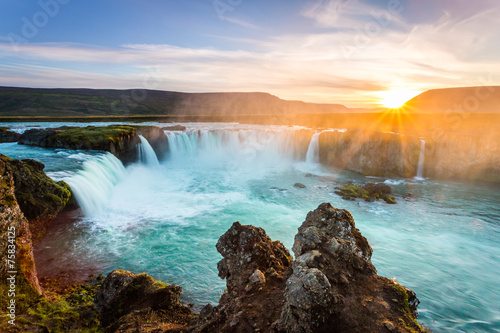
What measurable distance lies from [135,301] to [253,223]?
11737 millimetres

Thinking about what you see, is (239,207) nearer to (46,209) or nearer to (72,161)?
(46,209)

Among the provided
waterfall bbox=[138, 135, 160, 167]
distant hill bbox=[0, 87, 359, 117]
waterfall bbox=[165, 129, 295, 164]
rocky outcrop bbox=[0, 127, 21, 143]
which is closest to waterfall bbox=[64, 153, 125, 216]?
waterfall bbox=[138, 135, 160, 167]

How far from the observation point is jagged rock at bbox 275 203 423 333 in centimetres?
471

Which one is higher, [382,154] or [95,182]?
A: [382,154]

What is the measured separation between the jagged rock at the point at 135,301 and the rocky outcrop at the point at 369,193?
21.0 m

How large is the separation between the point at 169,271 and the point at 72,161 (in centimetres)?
1671

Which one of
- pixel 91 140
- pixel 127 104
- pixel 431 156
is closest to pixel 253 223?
pixel 91 140

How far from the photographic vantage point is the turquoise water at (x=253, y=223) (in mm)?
11969

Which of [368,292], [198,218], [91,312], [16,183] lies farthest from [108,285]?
[198,218]

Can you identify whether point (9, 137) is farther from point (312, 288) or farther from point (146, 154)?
point (312, 288)

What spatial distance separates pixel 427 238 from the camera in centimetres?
1775

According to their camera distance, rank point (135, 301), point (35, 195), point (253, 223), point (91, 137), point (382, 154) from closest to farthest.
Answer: point (135, 301), point (35, 195), point (253, 223), point (91, 137), point (382, 154)

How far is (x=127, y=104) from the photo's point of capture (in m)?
165

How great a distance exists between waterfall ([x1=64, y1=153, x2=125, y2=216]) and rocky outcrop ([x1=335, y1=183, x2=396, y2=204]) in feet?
71.9
